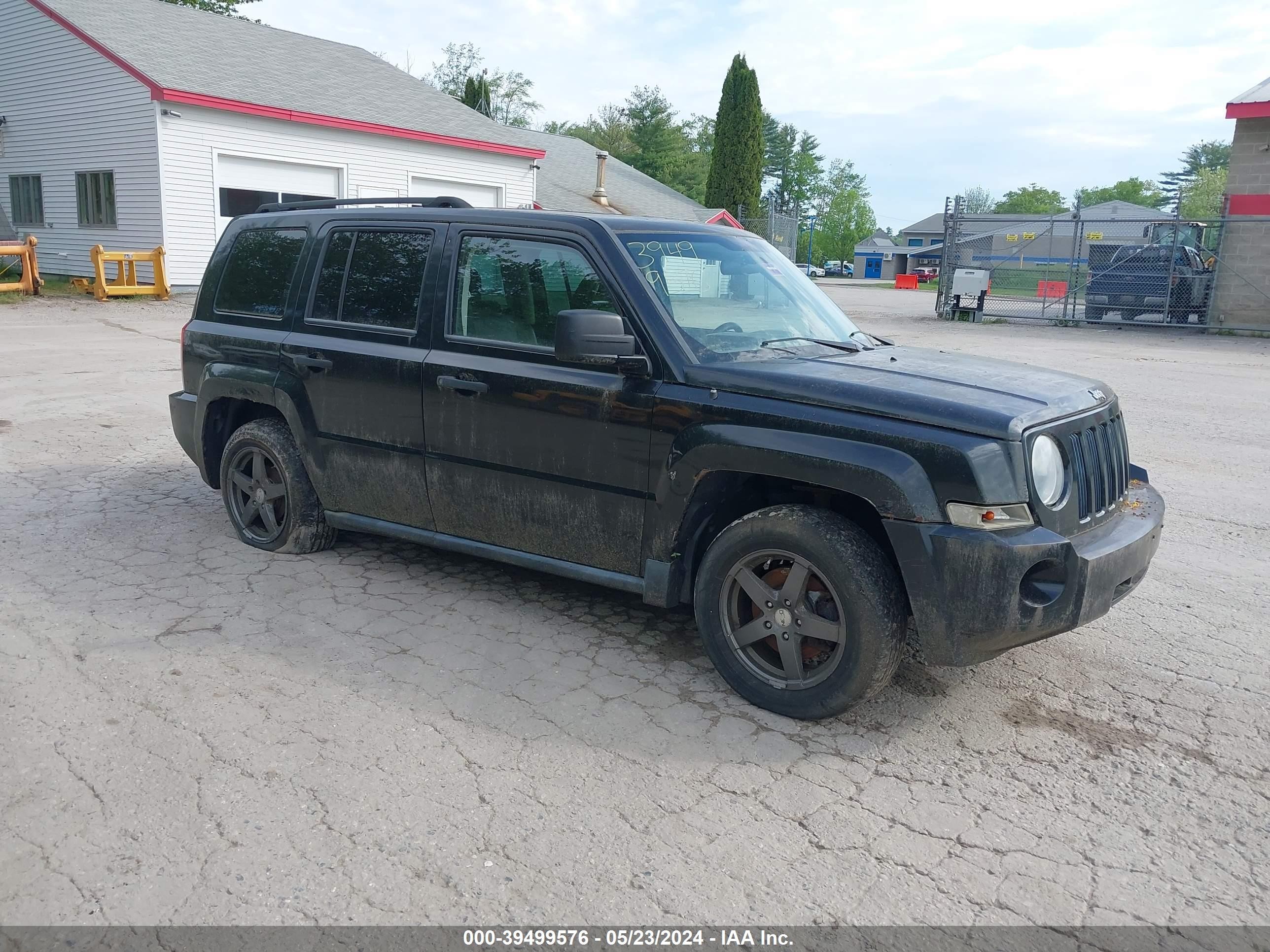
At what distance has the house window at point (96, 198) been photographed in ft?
72.0

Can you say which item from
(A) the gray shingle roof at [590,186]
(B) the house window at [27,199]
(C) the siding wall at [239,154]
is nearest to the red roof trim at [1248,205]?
(A) the gray shingle roof at [590,186]

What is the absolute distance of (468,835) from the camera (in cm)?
299

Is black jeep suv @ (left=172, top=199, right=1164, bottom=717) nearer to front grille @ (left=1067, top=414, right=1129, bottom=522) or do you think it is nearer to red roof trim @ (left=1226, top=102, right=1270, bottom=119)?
front grille @ (left=1067, top=414, right=1129, bottom=522)

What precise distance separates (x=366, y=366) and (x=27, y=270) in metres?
19.5

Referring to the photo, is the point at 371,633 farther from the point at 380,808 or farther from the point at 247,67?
the point at 247,67

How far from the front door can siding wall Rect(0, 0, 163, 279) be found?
19.1 m

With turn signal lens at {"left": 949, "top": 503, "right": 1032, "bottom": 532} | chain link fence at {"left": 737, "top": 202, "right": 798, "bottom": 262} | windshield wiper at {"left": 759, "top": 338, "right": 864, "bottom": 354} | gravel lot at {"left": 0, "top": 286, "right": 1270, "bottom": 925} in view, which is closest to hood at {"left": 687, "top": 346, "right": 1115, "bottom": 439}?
windshield wiper at {"left": 759, "top": 338, "right": 864, "bottom": 354}

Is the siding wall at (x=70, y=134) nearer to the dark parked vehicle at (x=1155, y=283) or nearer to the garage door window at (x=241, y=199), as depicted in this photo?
the garage door window at (x=241, y=199)

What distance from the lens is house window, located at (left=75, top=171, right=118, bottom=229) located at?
2194 centimetres

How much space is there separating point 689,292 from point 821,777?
209cm

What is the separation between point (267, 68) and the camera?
2412cm

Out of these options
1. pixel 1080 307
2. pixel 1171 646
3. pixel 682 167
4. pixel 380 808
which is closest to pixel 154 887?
pixel 380 808

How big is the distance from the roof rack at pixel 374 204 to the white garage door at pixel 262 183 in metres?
17.1

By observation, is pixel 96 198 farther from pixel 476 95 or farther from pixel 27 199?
pixel 476 95
